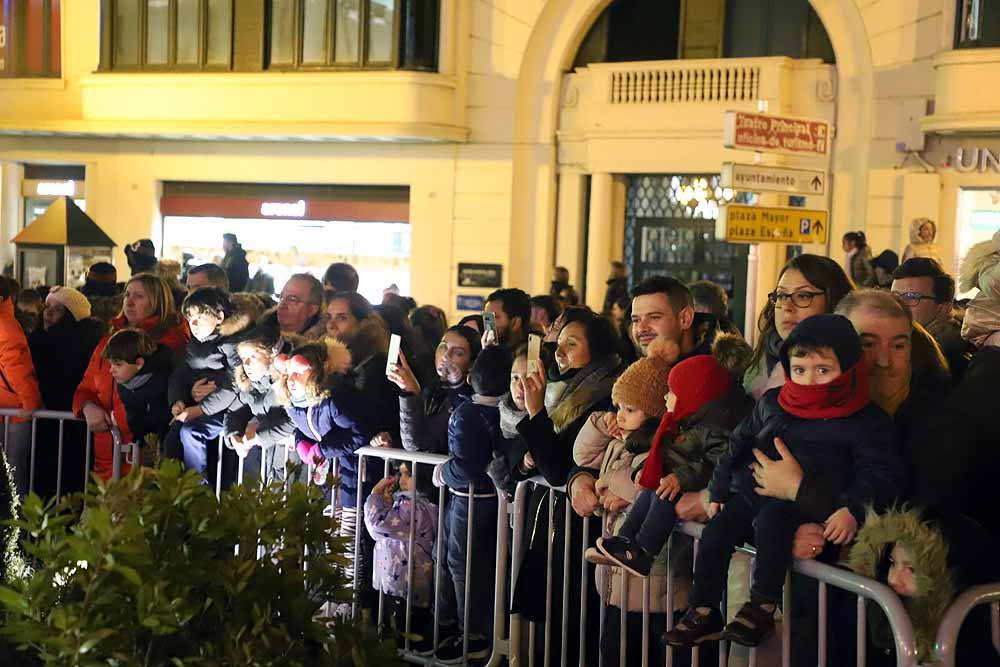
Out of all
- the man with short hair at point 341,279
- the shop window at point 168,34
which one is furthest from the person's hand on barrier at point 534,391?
the shop window at point 168,34

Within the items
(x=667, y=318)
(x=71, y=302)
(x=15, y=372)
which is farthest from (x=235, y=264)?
(x=667, y=318)

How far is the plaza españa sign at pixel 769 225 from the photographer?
1111 cm

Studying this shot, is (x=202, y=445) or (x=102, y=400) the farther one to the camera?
(x=102, y=400)

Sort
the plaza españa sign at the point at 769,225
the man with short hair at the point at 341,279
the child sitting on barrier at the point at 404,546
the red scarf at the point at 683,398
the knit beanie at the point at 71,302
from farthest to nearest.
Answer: the plaza españa sign at the point at 769,225 → the man with short hair at the point at 341,279 → the knit beanie at the point at 71,302 → the child sitting on barrier at the point at 404,546 → the red scarf at the point at 683,398

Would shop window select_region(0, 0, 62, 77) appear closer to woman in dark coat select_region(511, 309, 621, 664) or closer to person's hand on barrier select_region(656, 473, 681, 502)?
woman in dark coat select_region(511, 309, 621, 664)

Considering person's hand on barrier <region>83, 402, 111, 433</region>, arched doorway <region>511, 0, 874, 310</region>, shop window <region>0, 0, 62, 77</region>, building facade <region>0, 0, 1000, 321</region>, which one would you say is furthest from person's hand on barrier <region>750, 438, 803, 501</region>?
shop window <region>0, 0, 62, 77</region>

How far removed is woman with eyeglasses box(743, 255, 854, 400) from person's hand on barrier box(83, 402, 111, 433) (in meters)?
4.65

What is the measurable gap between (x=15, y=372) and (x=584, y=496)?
4815mm

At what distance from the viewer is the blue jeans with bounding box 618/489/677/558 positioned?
200 inches

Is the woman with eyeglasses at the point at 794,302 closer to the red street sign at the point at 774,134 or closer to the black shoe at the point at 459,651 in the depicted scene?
the black shoe at the point at 459,651

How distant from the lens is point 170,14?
23.2 m

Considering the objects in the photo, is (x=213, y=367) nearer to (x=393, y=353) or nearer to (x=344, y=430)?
(x=344, y=430)

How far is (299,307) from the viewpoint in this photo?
8969 mm

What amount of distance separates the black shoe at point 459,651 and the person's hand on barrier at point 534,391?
1411 mm
